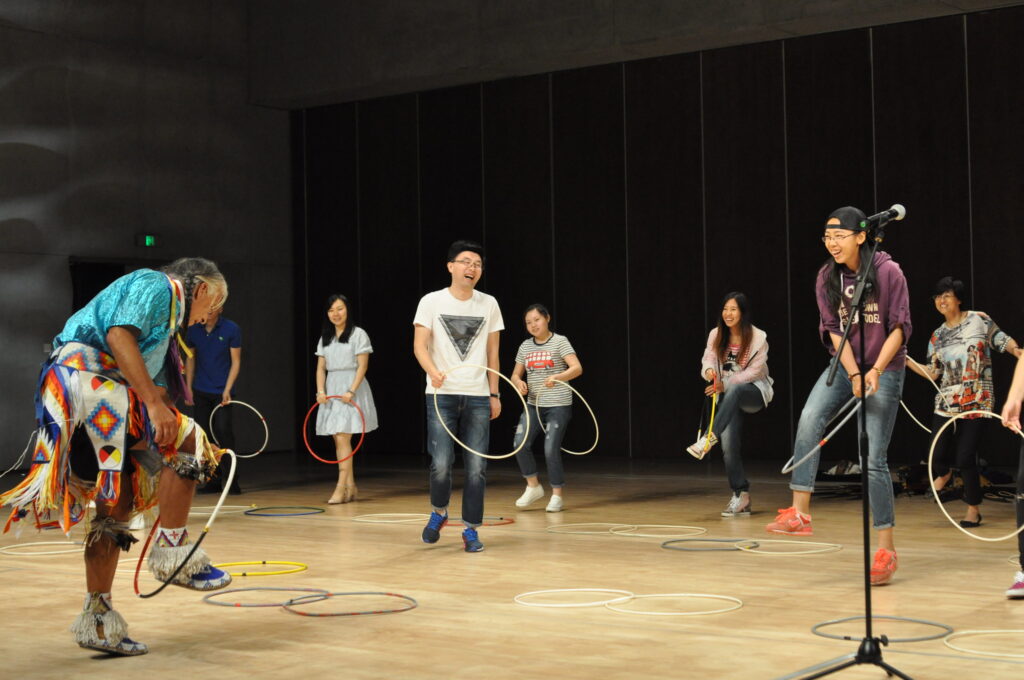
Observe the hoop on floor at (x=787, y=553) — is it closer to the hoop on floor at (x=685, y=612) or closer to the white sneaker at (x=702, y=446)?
the hoop on floor at (x=685, y=612)

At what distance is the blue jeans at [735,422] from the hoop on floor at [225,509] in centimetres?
349

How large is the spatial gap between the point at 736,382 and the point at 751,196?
4.58 m

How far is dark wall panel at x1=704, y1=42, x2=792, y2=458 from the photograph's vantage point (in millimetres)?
12516

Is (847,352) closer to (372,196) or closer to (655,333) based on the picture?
(655,333)

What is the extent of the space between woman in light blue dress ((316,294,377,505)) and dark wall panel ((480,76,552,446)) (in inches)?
179

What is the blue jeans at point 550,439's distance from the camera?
882 centimetres

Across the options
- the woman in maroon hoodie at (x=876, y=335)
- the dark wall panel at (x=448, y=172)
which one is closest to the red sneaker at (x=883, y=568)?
the woman in maroon hoodie at (x=876, y=335)

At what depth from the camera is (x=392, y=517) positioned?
8.45m

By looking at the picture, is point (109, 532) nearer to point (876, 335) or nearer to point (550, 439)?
point (876, 335)

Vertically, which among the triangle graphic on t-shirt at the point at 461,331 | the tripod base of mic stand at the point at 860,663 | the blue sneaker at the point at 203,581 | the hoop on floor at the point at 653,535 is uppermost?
the triangle graphic on t-shirt at the point at 461,331

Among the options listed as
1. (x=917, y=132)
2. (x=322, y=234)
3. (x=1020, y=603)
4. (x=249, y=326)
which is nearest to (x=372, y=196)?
(x=322, y=234)

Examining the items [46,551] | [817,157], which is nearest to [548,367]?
[46,551]

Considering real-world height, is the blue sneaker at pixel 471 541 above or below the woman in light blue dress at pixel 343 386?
below

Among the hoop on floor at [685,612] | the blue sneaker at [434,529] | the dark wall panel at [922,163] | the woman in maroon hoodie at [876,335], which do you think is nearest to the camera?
the hoop on floor at [685,612]
